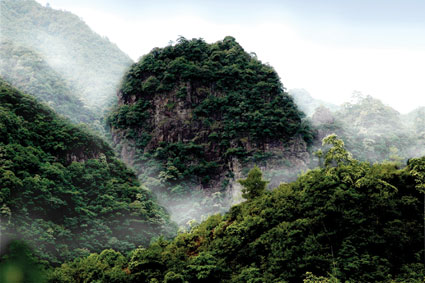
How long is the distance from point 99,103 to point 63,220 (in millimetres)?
44718

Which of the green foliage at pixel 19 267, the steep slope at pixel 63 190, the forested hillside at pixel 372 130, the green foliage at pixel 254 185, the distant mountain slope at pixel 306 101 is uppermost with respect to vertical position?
the distant mountain slope at pixel 306 101

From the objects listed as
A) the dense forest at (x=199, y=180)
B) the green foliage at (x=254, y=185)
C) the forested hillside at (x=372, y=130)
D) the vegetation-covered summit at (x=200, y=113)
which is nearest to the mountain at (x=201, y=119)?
the vegetation-covered summit at (x=200, y=113)

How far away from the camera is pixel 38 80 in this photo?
189ft

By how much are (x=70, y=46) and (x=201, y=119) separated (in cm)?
5887

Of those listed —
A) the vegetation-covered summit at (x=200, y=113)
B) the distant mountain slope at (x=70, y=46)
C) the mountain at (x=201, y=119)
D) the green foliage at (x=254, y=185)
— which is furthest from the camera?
the distant mountain slope at (x=70, y=46)

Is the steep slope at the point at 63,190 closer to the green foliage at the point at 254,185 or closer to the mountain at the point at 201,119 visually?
the mountain at the point at 201,119

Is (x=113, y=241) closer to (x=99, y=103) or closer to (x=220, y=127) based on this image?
(x=220, y=127)

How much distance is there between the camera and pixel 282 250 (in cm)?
1508

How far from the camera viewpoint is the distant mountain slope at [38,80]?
5491 cm

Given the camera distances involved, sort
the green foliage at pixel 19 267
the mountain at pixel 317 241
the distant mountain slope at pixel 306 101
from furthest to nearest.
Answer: the distant mountain slope at pixel 306 101 → the mountain at pixel 317 241 → the green foliage at pixel 19 267

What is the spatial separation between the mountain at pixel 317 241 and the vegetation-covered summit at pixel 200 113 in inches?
919

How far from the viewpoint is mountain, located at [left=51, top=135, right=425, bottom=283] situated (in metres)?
14.1

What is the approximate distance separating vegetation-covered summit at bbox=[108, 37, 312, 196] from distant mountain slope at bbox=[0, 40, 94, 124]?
48.8 ft

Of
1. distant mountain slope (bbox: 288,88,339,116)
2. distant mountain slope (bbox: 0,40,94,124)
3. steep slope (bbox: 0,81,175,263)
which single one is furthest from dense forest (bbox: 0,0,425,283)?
distant mountain slope (bbox: 288,88,339,116)
